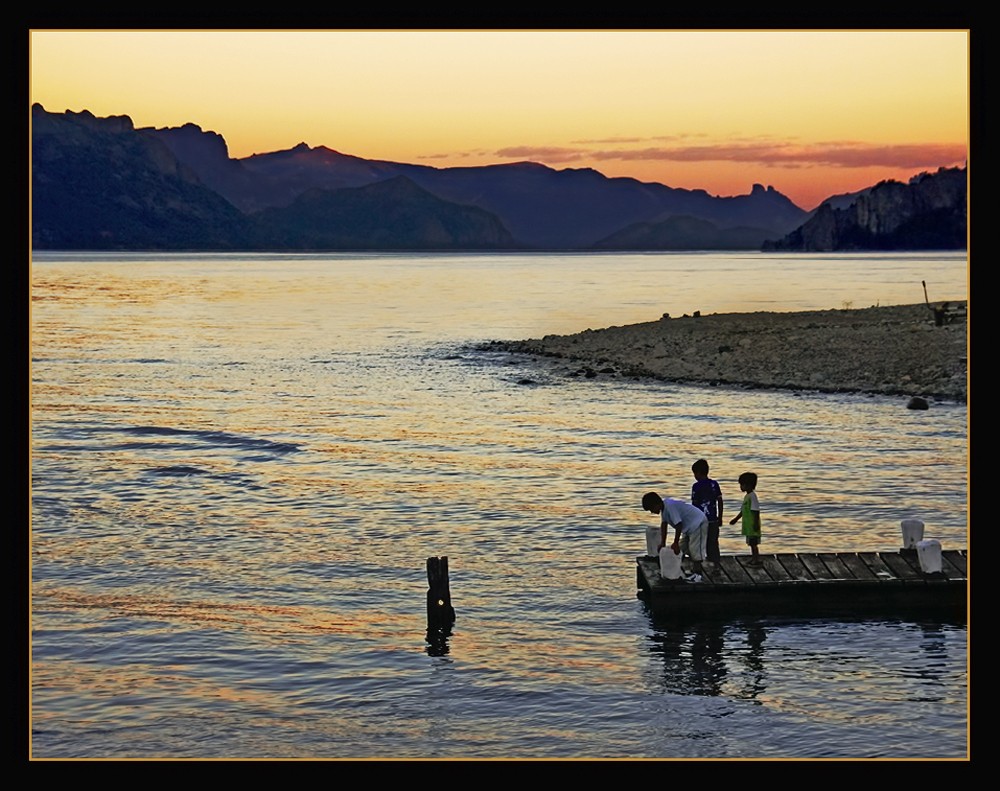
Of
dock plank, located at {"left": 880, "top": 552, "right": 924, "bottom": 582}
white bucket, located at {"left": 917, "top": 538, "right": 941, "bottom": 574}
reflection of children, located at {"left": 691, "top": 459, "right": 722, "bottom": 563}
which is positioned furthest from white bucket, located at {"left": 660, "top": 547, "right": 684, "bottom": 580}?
white bucket, located at {"left": 917, "top": 538, "right": 941, "bottom": 574}

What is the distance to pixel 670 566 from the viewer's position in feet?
66.4

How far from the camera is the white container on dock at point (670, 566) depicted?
797 inches

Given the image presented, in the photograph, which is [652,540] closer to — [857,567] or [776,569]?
[776,569]

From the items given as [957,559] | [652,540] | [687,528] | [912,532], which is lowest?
[957,559]

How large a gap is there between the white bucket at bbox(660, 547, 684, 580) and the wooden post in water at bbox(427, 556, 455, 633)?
343cm

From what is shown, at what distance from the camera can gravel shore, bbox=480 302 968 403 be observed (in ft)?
167

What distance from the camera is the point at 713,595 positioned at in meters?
20.4

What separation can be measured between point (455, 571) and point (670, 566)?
5.25 m

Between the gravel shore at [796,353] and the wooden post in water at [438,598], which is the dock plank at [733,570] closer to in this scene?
the wooden post in water at [438,598]

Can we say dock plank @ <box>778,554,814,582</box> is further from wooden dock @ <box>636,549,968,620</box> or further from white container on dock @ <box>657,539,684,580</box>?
white container on dock @ <box>657,539,684,580</box>

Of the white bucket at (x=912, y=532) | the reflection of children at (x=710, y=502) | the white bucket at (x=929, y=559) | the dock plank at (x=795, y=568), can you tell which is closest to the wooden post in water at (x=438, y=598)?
the reflection of children at (x=710, y=502)

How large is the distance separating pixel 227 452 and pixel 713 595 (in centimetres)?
2207

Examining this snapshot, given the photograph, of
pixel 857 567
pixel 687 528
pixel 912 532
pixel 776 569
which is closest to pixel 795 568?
pixel 776 569
